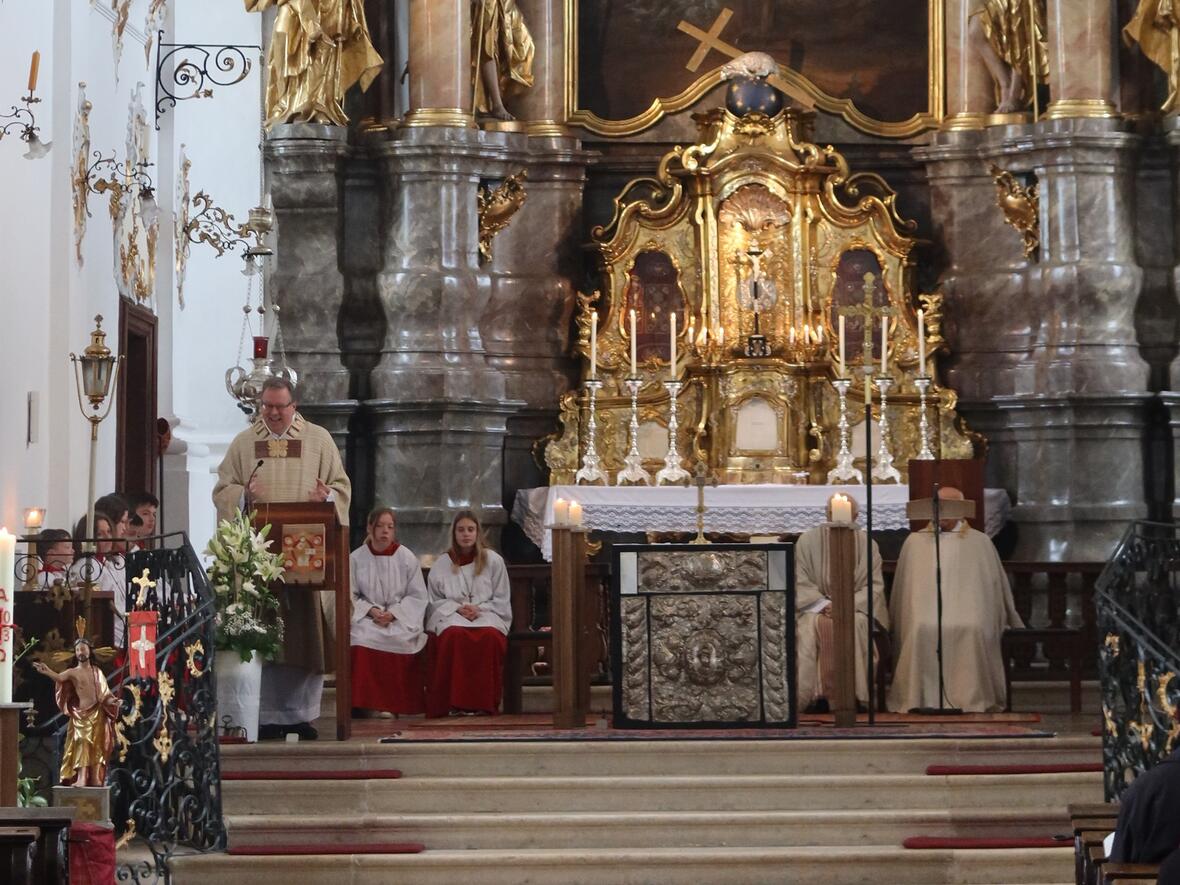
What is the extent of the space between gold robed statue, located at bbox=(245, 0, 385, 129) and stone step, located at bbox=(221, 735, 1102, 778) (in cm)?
650

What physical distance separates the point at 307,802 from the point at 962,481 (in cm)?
515

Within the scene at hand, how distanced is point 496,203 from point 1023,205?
373 centimetres

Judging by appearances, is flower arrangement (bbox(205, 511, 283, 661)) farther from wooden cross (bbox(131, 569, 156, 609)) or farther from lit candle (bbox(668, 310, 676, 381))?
lit candle (bbox(668, 310, 676, 381))

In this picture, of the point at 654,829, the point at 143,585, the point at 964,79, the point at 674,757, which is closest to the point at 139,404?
the point at 964,79

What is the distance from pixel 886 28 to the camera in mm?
18641

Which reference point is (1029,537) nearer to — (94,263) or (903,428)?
(903,428)

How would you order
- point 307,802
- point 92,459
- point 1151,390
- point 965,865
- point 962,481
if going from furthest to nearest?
1. point 1151,390
2. point 962,481
3. point 92,459
4. point 307,802
5. point 965,865

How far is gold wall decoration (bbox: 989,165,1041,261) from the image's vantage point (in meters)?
17.9

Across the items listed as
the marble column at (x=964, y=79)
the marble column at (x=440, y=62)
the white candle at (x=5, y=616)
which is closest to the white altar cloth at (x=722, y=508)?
the marble column at (x=440, y=62)

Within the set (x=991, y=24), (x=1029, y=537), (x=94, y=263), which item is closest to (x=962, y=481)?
(x=1029, y=537)

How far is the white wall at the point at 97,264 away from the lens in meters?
14.7

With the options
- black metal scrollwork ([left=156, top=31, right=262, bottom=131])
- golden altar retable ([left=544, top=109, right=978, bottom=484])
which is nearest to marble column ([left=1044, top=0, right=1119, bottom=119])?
golden altar retable ([left=544, top=109, right=978, bottom=484])

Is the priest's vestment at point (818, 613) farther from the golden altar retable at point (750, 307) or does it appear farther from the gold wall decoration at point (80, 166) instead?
the gold wall decoration at point (80, 166)

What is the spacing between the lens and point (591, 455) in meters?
17.6
